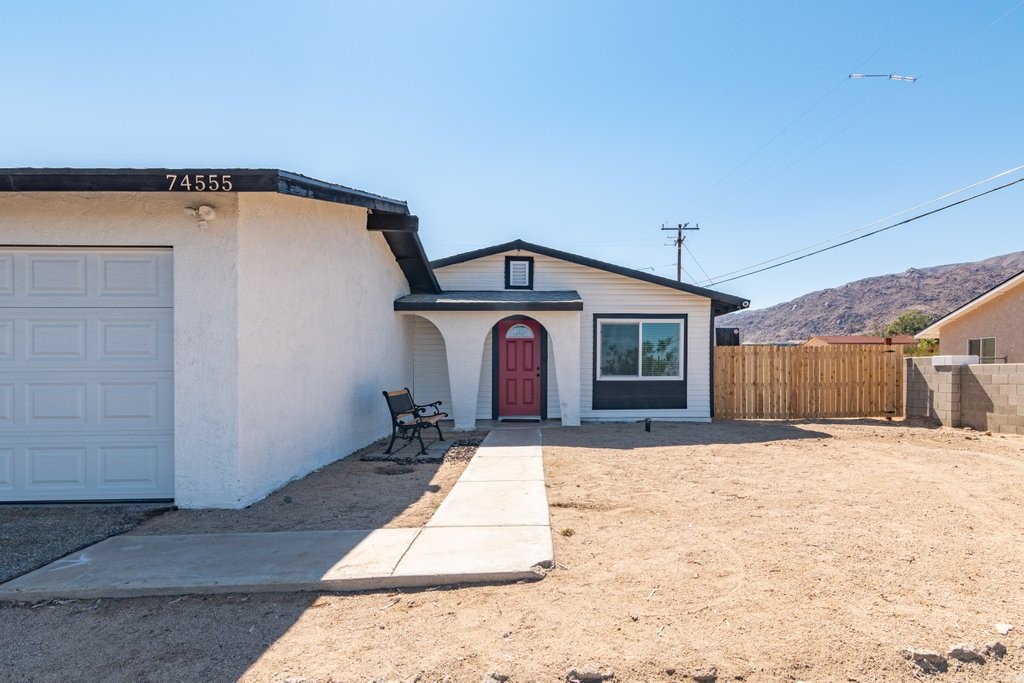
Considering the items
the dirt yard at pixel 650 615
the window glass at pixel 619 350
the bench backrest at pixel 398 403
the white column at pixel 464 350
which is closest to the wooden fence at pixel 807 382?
the window glass at pixel 619 350

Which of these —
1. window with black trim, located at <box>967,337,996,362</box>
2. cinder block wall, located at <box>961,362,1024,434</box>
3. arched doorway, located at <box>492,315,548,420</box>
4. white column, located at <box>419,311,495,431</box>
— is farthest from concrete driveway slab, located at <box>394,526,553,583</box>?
window with black trim, located at <box>967,337,996,362</box>

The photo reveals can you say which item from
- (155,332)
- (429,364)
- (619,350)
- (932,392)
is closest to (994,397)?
(932,392)

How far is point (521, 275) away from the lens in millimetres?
13539

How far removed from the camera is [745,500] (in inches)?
235

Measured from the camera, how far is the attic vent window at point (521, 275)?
13.5 metres

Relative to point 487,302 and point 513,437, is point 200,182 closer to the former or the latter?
point 487,302

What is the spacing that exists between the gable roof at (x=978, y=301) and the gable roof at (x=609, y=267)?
40.1ft

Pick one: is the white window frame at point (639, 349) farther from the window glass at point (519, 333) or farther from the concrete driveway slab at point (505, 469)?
the concrete driveway slab at point (505, 469)

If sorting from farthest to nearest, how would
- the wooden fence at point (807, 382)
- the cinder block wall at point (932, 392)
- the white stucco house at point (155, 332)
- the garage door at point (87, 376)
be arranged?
1. the wooden fence at point (807, 382)
2. the cinder block wall at point (932, 392)
3. the garage door at point (87, 376)
4. the white stucco house at point (155, 332)

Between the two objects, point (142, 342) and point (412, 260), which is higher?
point (412, 260)

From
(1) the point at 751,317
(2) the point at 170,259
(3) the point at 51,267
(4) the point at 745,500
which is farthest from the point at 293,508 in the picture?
(1) the point at 751,317

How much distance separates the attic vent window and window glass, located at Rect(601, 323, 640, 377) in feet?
6.97

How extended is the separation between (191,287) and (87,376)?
1.58 m

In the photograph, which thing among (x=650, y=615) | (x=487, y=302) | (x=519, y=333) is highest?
(x=487, y=302)
